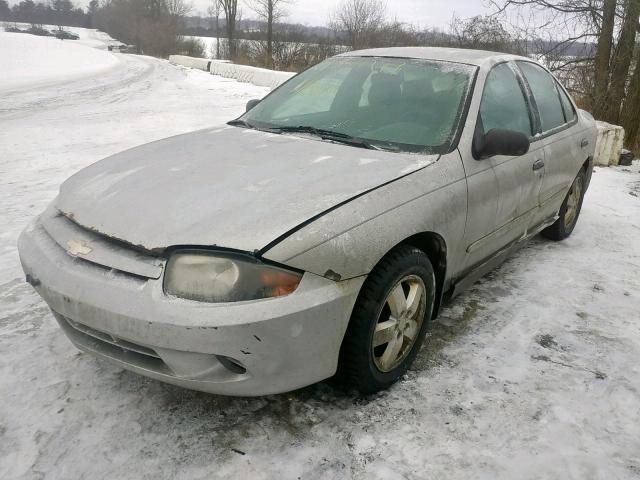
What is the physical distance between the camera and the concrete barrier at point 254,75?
16837mm

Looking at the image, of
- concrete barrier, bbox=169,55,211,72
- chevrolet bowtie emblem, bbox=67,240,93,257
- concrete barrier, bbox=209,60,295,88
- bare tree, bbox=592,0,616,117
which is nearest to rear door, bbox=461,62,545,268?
chevrolet bowtie emblem, bbox=67,240,93,257

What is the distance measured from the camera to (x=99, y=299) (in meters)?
1.79

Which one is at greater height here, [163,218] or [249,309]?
[163,218]

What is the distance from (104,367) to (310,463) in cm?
113

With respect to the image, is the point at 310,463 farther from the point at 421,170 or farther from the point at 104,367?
the point at 421,170

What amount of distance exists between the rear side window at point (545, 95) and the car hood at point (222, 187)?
156 cm

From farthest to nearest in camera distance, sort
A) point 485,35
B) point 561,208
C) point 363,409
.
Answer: point 485,35 < point 561,208 < point 363,409

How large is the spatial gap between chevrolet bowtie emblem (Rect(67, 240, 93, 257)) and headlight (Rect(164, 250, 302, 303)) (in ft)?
1.27

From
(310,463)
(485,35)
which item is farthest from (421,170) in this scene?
(485,35)

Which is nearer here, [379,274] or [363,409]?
[379,274]

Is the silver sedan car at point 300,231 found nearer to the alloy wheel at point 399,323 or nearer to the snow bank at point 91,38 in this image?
the alloy wheel at point 399,323

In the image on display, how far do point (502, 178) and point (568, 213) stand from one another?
6.21 ft

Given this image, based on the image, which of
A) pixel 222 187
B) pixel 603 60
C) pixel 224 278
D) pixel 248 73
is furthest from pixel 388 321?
pixel 248 73

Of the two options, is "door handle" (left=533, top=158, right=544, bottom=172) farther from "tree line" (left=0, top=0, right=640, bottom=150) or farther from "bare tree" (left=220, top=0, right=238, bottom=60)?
"bare tree" (left=220, top=0, right=238, bottom=60)
